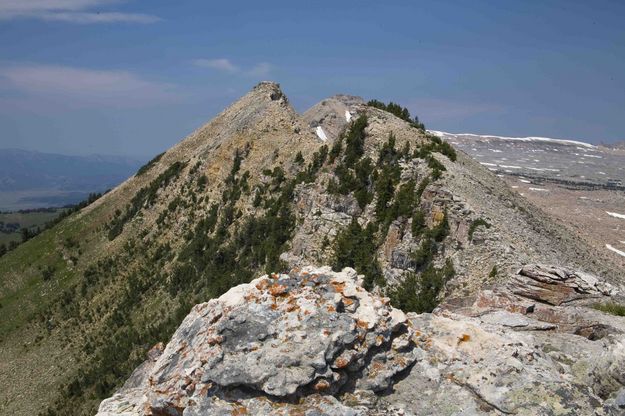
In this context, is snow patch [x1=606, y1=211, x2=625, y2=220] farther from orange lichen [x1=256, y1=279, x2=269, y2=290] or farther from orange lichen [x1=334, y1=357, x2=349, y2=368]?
orange lichen [x1=334, y1=357, x2=349, y2=368]

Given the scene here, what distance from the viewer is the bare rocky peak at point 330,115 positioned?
87500 mm

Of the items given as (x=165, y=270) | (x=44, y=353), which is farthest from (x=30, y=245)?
(x=165, y=270)

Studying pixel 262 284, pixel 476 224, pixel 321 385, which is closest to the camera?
pixel 321 385

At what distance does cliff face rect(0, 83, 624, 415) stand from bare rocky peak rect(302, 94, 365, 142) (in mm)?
27099

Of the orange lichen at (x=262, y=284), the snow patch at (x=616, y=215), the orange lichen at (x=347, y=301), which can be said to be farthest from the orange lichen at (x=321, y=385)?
the snow patch at (x=616, y=215)

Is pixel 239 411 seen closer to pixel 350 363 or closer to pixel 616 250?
pixel 350 363

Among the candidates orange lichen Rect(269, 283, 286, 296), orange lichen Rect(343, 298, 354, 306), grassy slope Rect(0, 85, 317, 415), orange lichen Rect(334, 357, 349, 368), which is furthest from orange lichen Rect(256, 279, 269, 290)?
grassy slope Rect(0, 85, 317, 415)

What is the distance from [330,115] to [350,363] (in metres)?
86.9

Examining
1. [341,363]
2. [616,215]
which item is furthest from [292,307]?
[616,215]

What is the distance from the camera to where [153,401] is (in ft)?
36.9

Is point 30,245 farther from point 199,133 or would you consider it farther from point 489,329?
point 489,329

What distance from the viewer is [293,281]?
44.1ft

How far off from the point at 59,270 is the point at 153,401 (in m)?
50.9

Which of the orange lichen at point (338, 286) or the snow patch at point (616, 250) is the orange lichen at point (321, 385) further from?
the snow patch at point (616, 250)
